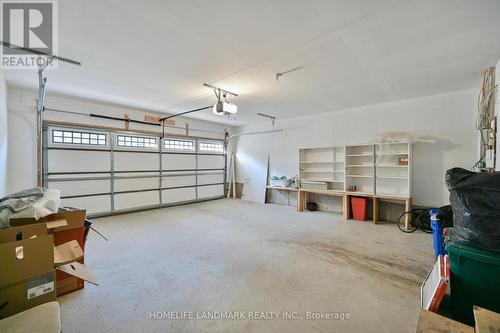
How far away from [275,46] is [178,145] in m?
5.09

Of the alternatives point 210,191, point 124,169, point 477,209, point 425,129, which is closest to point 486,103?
point 425,129

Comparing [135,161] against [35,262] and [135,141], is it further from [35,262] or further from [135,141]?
[35,262]

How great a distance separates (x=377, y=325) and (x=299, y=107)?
15.2 feet

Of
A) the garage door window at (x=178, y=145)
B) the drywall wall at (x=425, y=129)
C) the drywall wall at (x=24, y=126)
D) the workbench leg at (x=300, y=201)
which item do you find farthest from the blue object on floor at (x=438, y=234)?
the drywall wall at (x=24, y=126)

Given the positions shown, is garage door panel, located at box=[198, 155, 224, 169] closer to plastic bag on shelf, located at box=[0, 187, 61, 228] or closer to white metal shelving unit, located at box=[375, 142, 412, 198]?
white metal shelving unit, located at box=[375, 142, 412, 198]

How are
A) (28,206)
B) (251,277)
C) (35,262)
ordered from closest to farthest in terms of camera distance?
(35,262)
(28,206)
(251,277)

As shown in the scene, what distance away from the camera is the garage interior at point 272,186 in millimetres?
Result: 1759

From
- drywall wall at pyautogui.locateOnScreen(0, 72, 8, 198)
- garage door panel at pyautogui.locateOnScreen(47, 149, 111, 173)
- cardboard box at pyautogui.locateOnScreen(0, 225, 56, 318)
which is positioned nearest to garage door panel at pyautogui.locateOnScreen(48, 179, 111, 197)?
garage door panel at pyautogui.locateOnScreen(47, 149, 111, 173)

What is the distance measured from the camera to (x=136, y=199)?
5.87m

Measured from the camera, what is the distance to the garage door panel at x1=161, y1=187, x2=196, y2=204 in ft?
21.3

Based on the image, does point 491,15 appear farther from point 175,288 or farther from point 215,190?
point 215,190

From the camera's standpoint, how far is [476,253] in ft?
5.27

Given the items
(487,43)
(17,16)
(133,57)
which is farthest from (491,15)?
(17,16)

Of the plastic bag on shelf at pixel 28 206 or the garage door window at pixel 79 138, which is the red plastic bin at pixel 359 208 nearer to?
the plastic bag on shelf at pixel 28 206
